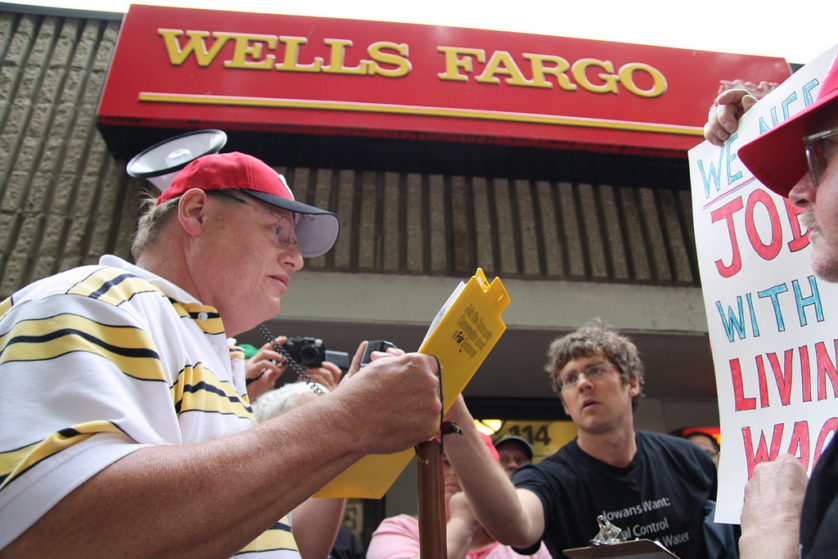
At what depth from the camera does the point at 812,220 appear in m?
1.24

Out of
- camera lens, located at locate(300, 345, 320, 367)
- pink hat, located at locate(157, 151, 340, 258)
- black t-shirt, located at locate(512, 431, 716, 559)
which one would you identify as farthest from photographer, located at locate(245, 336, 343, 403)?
pink hat, located at locate(157, 151, 340, 258)

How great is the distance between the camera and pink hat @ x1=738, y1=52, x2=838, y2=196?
120 centimetres

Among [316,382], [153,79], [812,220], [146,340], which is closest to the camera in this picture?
[146,340]

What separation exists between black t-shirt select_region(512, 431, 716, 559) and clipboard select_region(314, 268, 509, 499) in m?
0.97

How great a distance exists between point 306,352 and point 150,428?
1552mm

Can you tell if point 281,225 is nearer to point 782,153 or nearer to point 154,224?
point 154,224

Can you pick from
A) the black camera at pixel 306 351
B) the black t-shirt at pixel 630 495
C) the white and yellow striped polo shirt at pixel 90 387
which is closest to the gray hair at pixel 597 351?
the black t-shirt at pixel 630 495

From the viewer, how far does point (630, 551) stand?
4.42 ft

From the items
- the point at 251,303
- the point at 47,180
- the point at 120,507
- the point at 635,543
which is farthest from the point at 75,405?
the point at 47,180

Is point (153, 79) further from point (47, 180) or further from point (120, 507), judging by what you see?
point (120, 507)

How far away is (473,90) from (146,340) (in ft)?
14.7

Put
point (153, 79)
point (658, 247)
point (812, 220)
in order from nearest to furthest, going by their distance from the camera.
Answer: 1. point (812, 220)
2. point (153, 79)
3. point (658, 247)

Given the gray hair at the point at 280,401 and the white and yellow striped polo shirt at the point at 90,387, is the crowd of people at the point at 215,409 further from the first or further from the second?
the gray hair at the point at 280,401

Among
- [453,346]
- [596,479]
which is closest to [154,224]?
[453,346]
